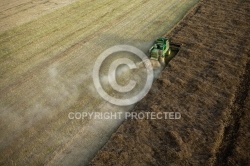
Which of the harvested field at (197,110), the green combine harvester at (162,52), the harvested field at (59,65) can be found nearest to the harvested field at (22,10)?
the harvested field at (59,65)

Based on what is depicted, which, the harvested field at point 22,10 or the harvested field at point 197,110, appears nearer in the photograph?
the harvested field at point 197,110

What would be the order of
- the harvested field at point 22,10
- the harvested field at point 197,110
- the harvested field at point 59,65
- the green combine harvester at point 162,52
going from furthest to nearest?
the harvested field at point 22,10 → the green combine harvester at point 162,52 → the harvested field at point 59,65 → the harvested field at point 197,110

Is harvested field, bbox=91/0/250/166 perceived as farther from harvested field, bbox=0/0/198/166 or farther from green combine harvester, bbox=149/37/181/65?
harvested field, bbox=0/0/198/166

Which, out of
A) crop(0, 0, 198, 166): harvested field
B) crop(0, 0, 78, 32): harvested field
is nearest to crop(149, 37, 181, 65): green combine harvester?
crop(0, 0, 198, 166): harvested field

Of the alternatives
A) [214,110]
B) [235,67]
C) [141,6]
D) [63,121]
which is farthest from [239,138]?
[141,6]

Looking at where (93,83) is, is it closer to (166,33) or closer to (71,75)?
(71,75)

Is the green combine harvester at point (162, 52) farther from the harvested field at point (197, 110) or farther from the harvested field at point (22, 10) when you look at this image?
the harvested field at point (22, 10)
